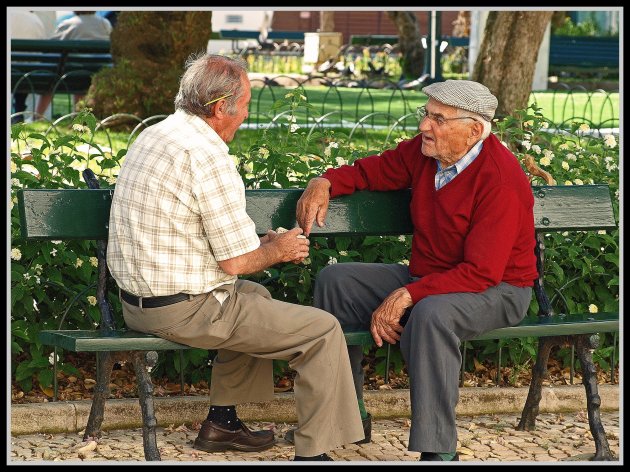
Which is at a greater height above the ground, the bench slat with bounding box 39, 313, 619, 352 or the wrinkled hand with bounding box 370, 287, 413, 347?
the wrinkled hand with bounding box 370, 287, 413, 347

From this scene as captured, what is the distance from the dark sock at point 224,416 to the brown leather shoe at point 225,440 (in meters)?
0.01

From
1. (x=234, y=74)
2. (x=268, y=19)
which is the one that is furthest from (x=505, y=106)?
(x=268, y=19)

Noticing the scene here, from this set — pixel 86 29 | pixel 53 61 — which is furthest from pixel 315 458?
pixel 86 29

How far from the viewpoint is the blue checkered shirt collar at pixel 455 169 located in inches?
169

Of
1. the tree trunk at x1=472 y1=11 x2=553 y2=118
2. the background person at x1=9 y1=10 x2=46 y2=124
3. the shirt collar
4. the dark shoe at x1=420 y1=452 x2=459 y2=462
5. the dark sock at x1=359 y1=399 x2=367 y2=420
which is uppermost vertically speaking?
the background person at x1=9 y1=10 x2=46 y2=124

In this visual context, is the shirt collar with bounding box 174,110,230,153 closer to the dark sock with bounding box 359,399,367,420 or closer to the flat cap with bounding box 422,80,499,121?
the flat cap with bounding box 422,80,499,121

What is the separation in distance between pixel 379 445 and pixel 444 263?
0.76 meters

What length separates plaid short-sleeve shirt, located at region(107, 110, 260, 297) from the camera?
150 inches

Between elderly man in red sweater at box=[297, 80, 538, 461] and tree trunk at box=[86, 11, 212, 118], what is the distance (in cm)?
745

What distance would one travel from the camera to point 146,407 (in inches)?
158

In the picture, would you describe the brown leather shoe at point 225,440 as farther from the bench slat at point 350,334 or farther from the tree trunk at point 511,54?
the tree trunk at point 511,54

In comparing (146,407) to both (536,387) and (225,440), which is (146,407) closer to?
→ (225,440)

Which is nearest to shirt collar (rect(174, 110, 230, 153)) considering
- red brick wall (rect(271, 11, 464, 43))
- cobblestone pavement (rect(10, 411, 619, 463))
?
cobblestone pavement (rect(10, 411, 619, 463))

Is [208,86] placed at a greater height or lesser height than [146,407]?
greater
